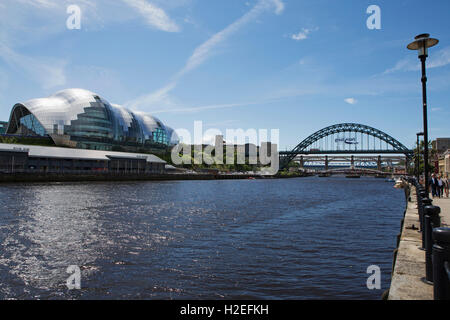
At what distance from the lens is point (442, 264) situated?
4.32m

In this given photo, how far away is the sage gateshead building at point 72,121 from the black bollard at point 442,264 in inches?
4987

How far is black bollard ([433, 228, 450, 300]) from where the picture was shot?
4297 millimetres

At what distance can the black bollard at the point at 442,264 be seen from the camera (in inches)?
169

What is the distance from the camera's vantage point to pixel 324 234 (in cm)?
1794

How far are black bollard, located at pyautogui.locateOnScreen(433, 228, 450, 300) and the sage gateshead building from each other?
4987 inches

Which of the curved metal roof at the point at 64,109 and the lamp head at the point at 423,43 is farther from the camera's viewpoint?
the curved metal roof at the point at 64,109

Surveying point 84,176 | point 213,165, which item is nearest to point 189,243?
point 84,176

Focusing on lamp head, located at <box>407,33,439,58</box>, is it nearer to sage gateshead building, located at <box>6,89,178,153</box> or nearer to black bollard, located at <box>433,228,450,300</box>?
black bollard, located at <box>433,228,450,300</box>

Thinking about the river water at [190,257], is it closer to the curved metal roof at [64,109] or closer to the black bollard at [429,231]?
the black bollard at [429,231]

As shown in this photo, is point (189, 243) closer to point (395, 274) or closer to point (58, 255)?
point (58, 255)

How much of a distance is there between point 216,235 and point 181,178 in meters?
88.9

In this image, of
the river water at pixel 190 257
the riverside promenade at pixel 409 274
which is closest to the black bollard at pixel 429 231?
the riverside promenade at pixel 409 274

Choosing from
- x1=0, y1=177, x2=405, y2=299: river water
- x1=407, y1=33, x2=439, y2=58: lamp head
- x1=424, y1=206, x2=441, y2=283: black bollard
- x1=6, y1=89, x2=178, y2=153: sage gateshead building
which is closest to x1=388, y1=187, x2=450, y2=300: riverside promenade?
x1=424, y1=206, x2=441, y2=283: black bollard

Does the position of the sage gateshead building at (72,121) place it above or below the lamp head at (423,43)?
above
